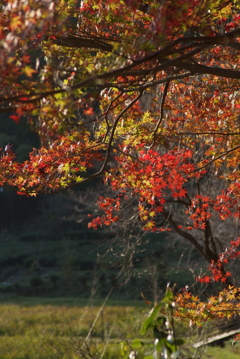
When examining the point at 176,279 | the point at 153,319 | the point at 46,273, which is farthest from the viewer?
the point at 46,273

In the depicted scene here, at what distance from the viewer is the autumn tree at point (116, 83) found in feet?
10.9

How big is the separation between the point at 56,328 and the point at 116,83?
13.6ft

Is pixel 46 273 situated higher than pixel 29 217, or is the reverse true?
pixel 29 217

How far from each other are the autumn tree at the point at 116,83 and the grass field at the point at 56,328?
1.91m

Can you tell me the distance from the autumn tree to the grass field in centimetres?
191

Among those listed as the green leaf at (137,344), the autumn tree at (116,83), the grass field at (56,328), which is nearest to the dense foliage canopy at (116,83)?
the autumn tree at (116,83)

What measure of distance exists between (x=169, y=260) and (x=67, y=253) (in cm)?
612

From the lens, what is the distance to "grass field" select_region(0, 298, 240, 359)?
8.62m

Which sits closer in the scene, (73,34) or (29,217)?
(73,34)

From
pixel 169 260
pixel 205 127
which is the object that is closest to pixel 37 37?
pixel 205 127

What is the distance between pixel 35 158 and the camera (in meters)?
6.07

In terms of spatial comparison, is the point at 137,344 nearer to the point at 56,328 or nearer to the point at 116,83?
the point at 116,83

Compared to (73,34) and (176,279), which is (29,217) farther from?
(73,34)

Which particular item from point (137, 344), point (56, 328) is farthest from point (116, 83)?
point (56, 328)
